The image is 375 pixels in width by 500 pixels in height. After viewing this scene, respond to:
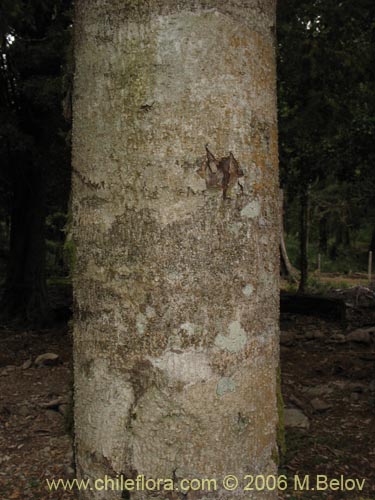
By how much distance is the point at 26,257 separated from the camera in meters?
10.2

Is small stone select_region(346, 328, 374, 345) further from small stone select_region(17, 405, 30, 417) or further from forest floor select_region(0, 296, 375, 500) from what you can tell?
small stone select_region(17, 405, 30, 417)

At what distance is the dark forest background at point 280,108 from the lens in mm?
7906

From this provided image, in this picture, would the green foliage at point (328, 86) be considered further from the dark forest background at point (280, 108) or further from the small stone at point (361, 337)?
the small stone at point (361, 337)

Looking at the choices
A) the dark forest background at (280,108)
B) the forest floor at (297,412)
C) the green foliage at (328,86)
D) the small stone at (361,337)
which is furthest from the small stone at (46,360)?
the green foliage at (328,86)

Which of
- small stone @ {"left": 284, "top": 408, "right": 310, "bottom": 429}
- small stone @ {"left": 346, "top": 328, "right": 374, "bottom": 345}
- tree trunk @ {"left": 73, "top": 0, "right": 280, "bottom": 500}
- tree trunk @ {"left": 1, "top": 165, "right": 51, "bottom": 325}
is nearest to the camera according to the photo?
tree trunk @ {"left": 73, "top": 0, "right": 280, "bottom": 500}

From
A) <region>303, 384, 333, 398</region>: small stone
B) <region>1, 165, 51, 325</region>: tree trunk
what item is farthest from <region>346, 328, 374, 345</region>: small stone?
<region>1, 165, 51, 325</region>: tree trunk

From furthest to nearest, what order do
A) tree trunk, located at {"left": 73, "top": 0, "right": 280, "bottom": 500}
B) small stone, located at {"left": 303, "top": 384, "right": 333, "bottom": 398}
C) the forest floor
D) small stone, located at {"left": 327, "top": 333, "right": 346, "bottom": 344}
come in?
small stone, located at {"left": 327, "top": 333, "right": 346, "bottom": 344}, small stone, located at {"left": 303, "top": 384, "right": 333, "bottom": 398}, the forest floor, tree trunk, located at {"left": 73, "top": 0, "right": 280, "bottom": 500}

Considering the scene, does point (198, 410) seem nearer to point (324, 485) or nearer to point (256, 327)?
point (256, 327)

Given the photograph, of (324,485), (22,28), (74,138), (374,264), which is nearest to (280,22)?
(22,28)

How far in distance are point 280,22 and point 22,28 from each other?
4268 mm

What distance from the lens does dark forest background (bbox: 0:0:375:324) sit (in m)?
7.91

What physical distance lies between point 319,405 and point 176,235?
4939 millimetres

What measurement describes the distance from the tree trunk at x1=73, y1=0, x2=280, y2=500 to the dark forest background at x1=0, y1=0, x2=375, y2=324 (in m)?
6.10

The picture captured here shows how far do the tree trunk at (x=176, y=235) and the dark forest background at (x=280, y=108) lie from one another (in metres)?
6.10
